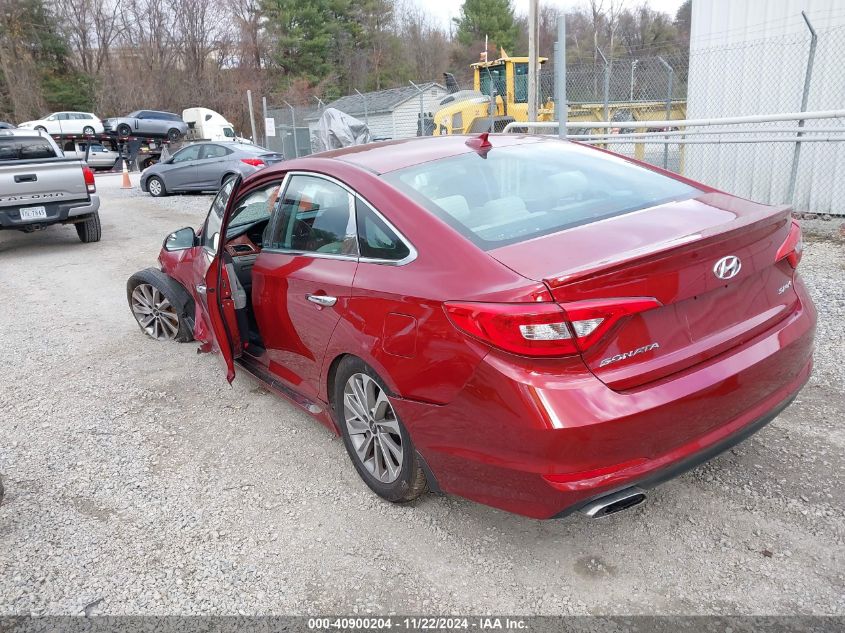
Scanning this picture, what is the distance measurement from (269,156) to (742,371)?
1475cm

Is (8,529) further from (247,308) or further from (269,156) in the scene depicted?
(269,156)

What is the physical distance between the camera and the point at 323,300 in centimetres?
299

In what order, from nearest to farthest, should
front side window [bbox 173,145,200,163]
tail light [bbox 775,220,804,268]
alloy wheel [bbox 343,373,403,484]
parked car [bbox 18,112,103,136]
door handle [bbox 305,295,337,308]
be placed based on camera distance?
1. tail light [bbox 775,220,804,268]
2. alloy wheel [bbox 343,373,403,484]
3. door handle [bbox 305,295,337,308]
4. front side window [bbox 173,145,200,163]
5. parked car [bbox 18,112,103,136]

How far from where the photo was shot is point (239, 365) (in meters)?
4.10

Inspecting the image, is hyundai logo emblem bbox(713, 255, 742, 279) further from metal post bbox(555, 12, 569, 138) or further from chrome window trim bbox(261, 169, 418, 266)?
metal post bbox(555, 12, 569, 138)

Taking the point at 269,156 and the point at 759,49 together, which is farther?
the point at 269,156

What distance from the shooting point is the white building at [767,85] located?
27.1ft

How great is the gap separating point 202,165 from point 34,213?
23.0 feet

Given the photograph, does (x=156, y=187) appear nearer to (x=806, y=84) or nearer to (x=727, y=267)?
(x=806, y=84)

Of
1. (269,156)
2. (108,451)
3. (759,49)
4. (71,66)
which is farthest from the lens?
(71,66)

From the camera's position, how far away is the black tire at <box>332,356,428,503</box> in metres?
2.68

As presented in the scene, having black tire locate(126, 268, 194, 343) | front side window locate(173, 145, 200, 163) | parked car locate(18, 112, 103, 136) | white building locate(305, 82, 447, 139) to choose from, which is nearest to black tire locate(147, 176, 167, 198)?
front side window locate(173, 145, 200, 163)

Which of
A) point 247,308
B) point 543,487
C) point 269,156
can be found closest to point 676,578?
point 543,487

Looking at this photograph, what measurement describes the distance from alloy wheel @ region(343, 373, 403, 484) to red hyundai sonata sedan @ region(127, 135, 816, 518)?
1cm
